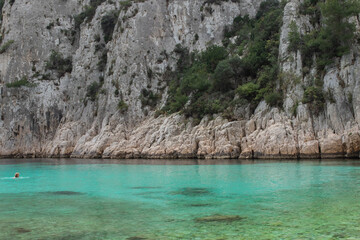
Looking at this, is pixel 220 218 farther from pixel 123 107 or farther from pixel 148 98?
pixel 148 98

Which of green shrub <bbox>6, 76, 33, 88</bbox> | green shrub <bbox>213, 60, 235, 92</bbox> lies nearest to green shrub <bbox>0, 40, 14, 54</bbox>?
green shrub <bbox>6, 76, 33, 88</bbox>

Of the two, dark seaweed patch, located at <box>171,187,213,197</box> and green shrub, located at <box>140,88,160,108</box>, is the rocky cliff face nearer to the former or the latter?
green shrub, located at <box>140,88,160,108</box>

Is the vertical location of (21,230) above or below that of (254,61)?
below

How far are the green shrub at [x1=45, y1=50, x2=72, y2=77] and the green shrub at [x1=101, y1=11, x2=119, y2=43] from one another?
33.9 feet

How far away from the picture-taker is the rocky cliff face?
2920 centimetres

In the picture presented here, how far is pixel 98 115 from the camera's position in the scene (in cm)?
5572

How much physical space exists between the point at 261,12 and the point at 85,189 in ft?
166

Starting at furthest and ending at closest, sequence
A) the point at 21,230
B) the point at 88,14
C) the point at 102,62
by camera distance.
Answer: the point at 88,14
the point at 102,62
the point at 21,230

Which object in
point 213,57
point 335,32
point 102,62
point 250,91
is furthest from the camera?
point 102,62

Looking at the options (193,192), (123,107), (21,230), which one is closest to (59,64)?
(123,107)

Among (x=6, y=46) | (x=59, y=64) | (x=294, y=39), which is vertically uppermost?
(x=6, y=46)

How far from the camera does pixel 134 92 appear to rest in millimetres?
54469

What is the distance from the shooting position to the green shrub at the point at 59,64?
68.2 meters

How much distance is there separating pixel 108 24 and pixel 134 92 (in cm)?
1851
